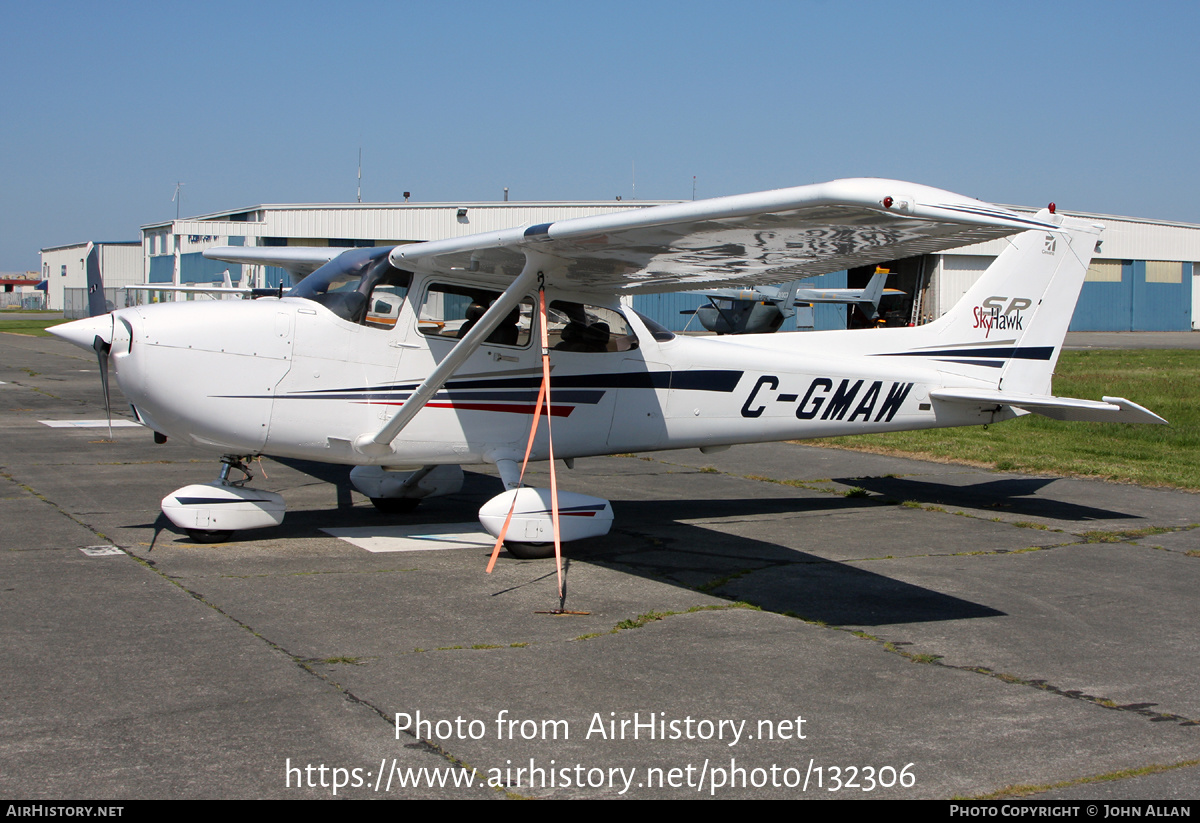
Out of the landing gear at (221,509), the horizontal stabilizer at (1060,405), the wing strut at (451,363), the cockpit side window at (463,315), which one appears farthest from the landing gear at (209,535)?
the horizontal stabilizer at (1060,405)

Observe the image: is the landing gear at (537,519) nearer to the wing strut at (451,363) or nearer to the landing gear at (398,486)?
the wing strut at (451,363)

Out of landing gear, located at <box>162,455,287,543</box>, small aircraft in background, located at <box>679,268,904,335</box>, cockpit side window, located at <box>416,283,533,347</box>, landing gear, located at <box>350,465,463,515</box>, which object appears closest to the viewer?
landing gear, located at <box>162,455,287,543</box>

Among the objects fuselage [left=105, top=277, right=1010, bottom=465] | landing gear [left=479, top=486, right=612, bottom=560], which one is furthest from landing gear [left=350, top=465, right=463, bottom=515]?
landing gear [left=479, top=486, right=612, bottom=560]

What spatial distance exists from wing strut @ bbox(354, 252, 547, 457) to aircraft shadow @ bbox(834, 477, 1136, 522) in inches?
199

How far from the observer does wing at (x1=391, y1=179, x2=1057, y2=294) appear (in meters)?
4.82

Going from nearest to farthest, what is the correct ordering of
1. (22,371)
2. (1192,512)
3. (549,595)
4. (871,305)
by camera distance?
(549,595), (1192,512), (22,371), (871,305)

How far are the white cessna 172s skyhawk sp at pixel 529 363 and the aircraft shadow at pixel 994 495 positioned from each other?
2.96 feet

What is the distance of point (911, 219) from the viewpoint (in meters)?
4.82

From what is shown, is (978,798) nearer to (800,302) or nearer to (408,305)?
(408,305)

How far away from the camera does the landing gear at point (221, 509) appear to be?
757cm

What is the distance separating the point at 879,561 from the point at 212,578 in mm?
4599

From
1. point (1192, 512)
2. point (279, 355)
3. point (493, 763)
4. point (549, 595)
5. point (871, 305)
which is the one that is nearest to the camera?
point (493, 763)

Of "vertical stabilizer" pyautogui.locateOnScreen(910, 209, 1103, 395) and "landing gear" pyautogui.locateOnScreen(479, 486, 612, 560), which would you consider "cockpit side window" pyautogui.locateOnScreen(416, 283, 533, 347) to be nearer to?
"landing gear" pyautogui.locateOnScreen(479, 486, 612, 560)

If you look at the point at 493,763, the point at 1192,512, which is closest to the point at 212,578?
the point at 493,763
